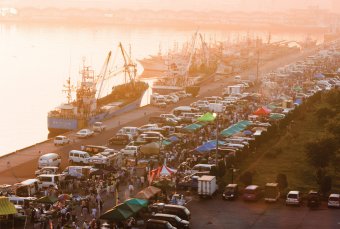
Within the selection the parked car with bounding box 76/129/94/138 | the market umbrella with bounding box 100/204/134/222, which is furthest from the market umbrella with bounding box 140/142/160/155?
the market umbrella with bounding box 100/204/134/222

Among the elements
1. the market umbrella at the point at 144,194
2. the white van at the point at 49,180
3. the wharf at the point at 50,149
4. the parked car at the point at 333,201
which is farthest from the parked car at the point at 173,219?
the wharf at the point at 50,149

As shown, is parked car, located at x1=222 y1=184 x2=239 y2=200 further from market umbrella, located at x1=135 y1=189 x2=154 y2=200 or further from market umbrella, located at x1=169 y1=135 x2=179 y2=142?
market umbrella, located at x1=169 y1=135 x2=179 y2=142

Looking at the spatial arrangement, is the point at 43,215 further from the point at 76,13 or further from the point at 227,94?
the point at 76,13

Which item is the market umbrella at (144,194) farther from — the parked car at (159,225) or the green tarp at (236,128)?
the green tarp at (236,128)

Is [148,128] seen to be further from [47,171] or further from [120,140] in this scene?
[47,171]

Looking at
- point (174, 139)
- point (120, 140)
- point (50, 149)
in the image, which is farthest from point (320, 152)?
point (50, 149)
